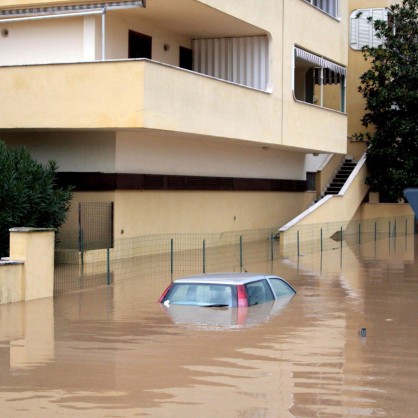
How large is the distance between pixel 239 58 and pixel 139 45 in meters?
4.33

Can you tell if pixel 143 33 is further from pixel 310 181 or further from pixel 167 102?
pixel 310 181

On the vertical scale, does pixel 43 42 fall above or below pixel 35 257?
above

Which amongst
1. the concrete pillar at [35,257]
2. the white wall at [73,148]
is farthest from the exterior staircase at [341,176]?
the concrete pillar at [35,257]

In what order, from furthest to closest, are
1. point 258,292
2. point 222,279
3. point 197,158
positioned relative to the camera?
point 197,158 < point 258,292 < point 222,279

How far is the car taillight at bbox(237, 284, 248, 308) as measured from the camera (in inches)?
625

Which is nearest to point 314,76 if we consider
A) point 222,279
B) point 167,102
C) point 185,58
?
point 185,58

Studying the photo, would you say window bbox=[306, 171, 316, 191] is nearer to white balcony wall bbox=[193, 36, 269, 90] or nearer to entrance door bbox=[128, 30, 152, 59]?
white balcony wall bbox=[193, 36, 269, 90]

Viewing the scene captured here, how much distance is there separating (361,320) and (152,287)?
616cm

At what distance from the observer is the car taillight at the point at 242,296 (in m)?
15.9

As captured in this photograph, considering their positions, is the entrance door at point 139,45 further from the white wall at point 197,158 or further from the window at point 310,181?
the window at point 310,181

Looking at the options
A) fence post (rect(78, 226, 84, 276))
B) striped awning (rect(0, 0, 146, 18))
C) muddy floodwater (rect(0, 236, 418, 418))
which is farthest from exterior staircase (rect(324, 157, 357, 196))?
muddy floodwater (rect(0, 236, 418, 418))

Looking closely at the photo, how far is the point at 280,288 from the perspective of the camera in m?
17.9

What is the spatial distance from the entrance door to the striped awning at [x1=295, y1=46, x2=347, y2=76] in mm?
6580

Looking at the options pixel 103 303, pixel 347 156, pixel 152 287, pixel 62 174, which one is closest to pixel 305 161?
pixel 347 156
